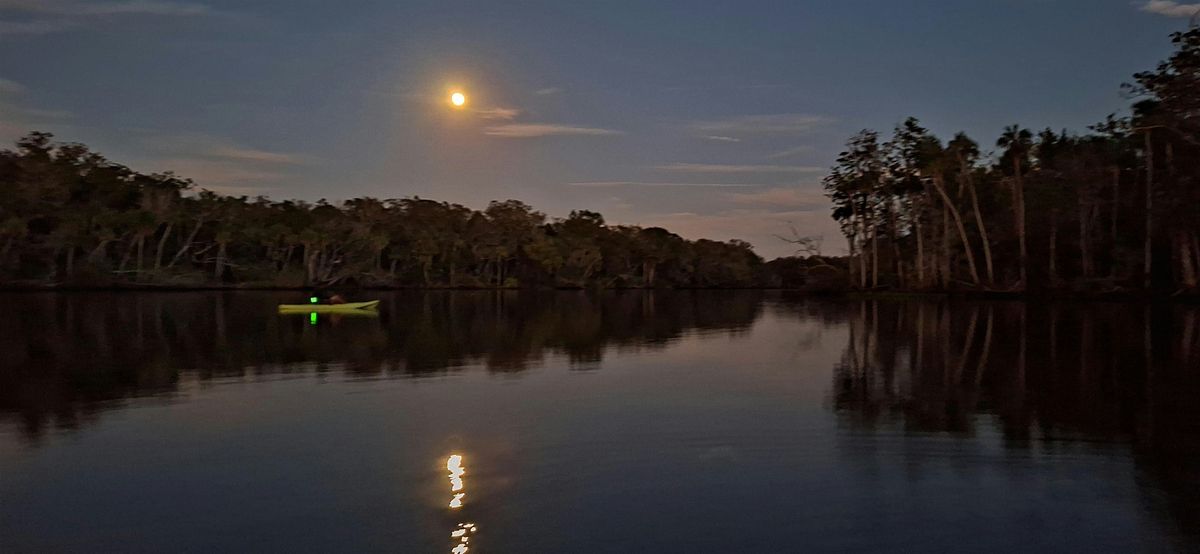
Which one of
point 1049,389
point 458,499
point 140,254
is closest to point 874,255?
point 1049,389

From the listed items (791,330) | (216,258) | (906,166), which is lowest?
(791,330)

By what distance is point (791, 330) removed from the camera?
3269 centimetres

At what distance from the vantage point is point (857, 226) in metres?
74.5

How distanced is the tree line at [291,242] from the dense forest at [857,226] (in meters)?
0.20

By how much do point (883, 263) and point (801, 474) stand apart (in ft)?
245

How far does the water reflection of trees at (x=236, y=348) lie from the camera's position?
14.6m

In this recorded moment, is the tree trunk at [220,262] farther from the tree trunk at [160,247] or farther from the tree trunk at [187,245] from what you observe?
the tree trunk at [160,247]

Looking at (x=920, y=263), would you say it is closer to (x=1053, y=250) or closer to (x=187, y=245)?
(x=1053, y=250)

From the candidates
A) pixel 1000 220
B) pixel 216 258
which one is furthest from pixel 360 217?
pixel 1000 220

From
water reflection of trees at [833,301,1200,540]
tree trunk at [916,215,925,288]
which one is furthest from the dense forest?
water reflection of trees at [833,301,1200,540]

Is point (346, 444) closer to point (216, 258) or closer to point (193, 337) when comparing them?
point (193, 337)

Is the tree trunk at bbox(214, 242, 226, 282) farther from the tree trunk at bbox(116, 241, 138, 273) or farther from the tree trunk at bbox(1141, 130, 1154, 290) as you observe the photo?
the tree trunk at bbox(1141, 130, 1154, 290)

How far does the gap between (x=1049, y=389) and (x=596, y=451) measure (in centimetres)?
949

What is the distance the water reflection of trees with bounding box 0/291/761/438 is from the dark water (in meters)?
0.18
